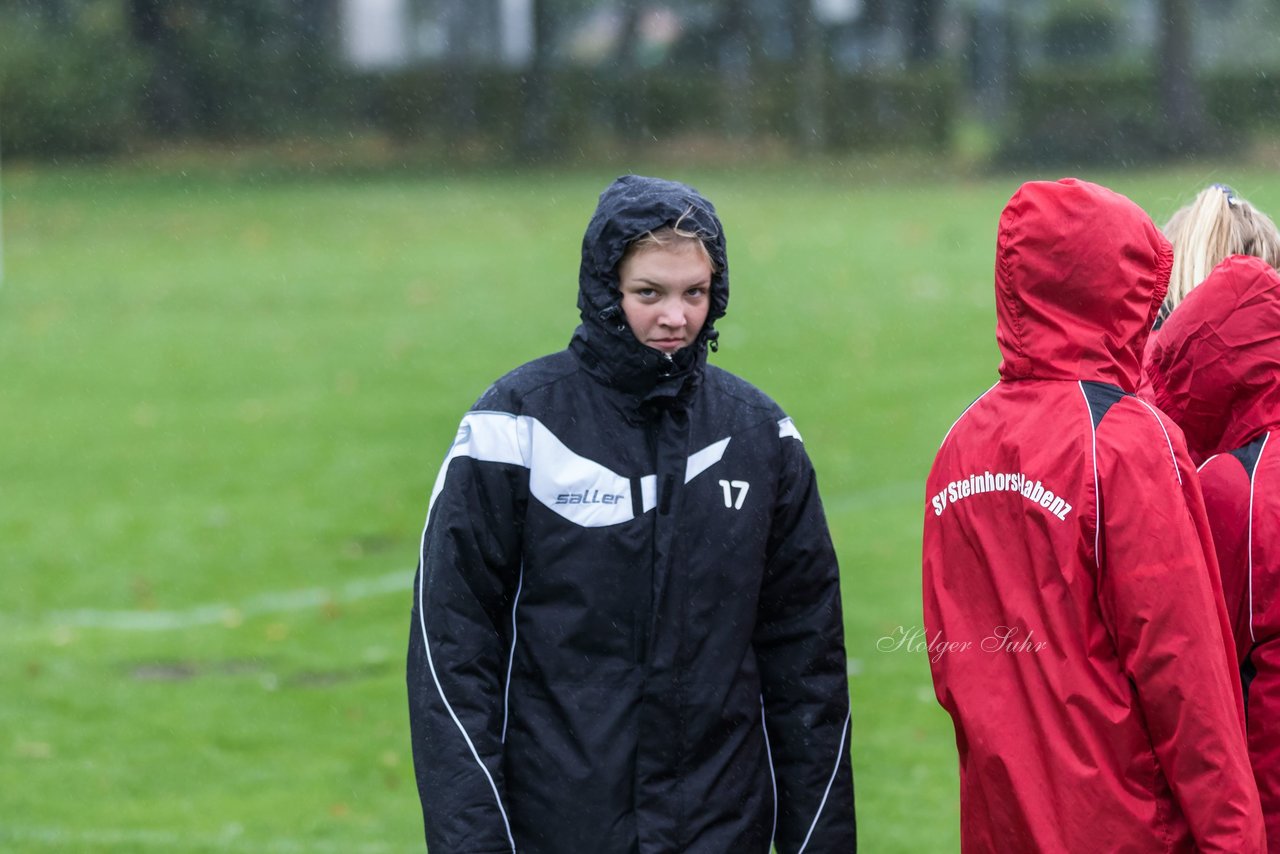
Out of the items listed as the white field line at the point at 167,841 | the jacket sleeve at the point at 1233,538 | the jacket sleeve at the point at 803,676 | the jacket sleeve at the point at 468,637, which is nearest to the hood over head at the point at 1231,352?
the jacket sleeve at the point at 1233,538

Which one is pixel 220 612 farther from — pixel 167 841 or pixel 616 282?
pixel 616 282

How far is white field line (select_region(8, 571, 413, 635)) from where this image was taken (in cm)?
935

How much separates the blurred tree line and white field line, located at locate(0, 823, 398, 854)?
29637mm

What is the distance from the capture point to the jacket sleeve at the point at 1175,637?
113 inches

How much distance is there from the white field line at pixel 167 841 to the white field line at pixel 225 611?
302 centimetres

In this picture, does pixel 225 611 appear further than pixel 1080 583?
Yes

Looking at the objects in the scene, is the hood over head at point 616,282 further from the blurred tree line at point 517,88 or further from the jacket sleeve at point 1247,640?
the blurred tree line at point 517,88

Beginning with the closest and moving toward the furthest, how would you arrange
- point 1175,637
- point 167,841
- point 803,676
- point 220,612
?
point 1175,637 < point 803,676 < point 167,841 < point 220,612

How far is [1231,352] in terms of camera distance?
3266 mm

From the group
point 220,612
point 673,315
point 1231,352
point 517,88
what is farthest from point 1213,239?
point 517,88

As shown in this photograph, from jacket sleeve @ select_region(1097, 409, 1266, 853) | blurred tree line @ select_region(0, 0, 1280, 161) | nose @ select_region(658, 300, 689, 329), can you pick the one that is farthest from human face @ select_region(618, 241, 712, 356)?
blurred tree line @ select_region(0, 0, 1280, 161)

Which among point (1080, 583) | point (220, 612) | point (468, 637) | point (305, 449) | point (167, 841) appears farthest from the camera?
point (305, 449)

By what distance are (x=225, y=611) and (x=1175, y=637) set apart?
739 cm

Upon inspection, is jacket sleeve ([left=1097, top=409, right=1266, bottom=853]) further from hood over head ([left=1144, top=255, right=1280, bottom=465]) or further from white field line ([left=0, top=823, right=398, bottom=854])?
white field line ([left=0, top=823, right=398, bottom=854])
